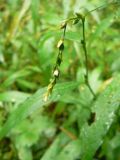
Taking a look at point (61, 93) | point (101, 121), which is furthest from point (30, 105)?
point (101, 121)

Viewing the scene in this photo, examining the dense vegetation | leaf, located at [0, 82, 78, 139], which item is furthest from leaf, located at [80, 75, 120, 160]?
leaf, located at [0, 82, 78, 139]

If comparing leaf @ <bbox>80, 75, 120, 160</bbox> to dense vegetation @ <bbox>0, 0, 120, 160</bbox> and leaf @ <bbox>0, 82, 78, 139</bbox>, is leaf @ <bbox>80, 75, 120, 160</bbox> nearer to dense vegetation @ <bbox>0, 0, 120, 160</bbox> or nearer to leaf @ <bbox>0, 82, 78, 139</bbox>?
dense vegetation @ <bbox>0, 0, 120, 160</bbox>

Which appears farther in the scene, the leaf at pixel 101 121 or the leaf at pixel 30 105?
the leaf at pixel 30 105

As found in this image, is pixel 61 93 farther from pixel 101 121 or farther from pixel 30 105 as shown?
pixel 101 121

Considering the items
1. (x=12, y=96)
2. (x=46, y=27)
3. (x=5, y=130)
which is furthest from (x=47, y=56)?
(x=5, y=130)

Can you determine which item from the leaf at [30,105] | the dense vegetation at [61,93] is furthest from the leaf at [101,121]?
the leaf at [30,105]

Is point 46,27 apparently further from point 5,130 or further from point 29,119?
point 5,130

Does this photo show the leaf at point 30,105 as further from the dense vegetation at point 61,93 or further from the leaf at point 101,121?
the leaf at point 101,121
